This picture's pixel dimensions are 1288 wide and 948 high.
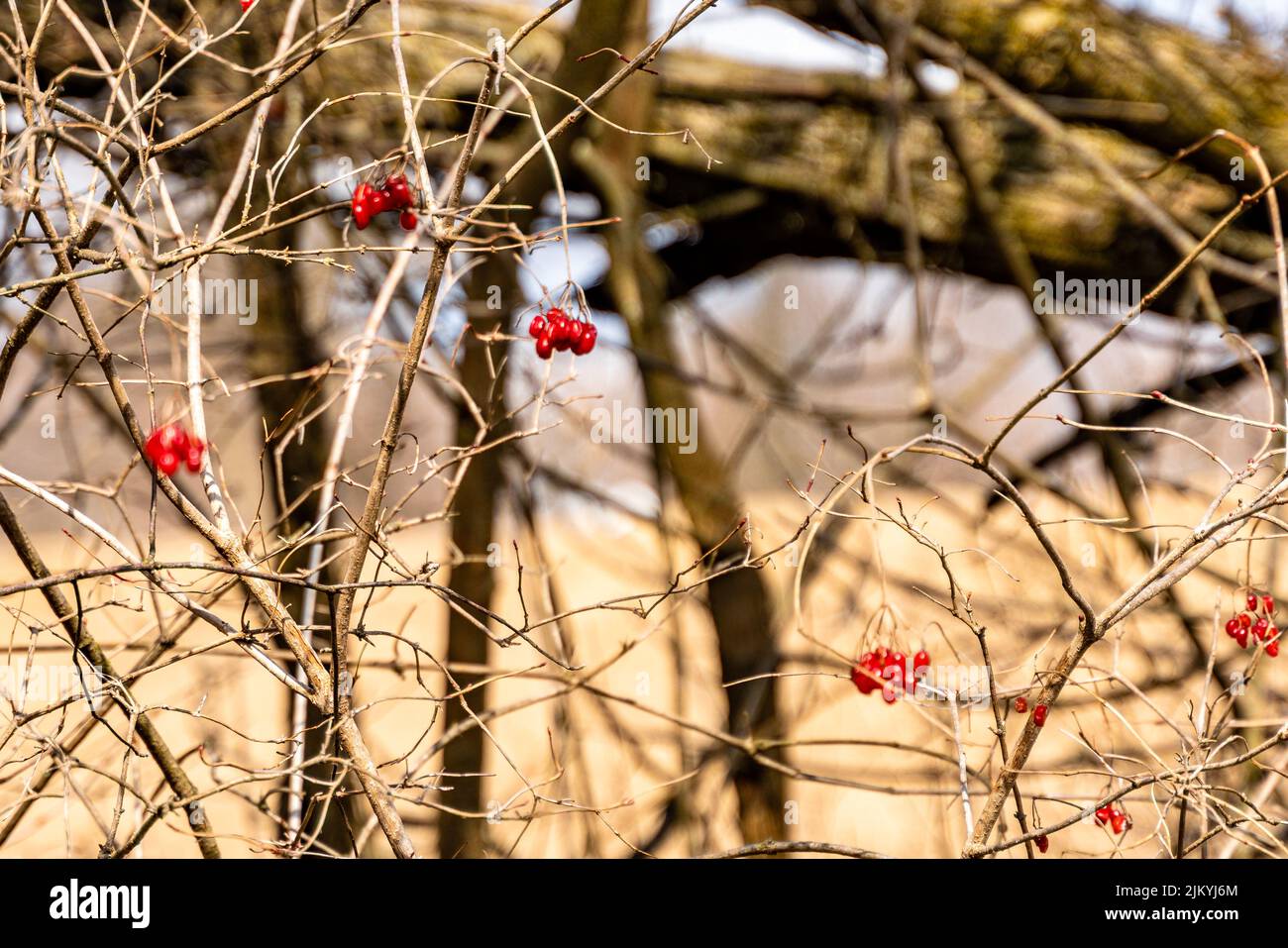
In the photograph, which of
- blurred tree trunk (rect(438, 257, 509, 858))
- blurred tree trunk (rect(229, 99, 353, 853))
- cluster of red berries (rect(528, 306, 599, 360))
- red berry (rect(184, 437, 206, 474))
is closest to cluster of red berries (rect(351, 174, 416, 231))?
cluster of red berries (rect(528, 306, 599, 360))

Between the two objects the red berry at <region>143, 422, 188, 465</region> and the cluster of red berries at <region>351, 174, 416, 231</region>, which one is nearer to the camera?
the red berry at <region>143, 422, 188, 465</region>

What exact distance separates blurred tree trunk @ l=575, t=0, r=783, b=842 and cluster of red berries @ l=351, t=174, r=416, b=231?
1.87 metres

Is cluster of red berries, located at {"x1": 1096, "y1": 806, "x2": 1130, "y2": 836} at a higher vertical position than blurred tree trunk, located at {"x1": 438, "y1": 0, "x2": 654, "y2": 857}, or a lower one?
lower

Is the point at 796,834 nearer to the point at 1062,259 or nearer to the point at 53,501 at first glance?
the point at 1062,259

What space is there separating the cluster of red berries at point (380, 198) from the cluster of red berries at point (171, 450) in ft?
1.24

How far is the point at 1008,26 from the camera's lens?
330cm

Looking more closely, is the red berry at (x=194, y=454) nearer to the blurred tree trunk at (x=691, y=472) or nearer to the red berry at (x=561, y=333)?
the red berry at (x=561, y=333)

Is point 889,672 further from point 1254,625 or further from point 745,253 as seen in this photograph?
point 745,253

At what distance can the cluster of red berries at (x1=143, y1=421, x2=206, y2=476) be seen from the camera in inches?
52.0

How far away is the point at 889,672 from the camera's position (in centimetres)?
167

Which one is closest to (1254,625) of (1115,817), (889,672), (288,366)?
(1115,817)

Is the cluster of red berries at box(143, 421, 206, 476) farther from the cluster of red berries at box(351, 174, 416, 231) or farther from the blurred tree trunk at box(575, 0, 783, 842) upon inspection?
the blurred tree trunk at box(575, 0, 783, 842)

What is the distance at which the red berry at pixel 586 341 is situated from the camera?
5.09 feet
